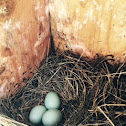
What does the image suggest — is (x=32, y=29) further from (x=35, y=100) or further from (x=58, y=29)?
(x=35, y=100)

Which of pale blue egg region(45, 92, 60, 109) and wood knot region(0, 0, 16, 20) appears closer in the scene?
wood knot region(0, 0, 16, 20)

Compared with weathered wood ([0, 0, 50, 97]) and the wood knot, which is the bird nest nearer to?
weathered wood ([0, 0, 50, 97])

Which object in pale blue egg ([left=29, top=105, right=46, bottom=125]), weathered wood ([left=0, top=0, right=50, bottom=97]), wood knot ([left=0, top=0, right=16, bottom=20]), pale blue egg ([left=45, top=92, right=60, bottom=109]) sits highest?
wood knot ([left=0, top=0, right=16, bottom=20])

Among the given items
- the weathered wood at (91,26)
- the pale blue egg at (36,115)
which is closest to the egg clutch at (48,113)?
the pale blue egg at (36,115)

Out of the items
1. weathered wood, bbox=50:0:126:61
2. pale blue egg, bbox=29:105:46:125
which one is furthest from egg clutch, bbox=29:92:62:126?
weathered wood, bbox=50:0:126:61

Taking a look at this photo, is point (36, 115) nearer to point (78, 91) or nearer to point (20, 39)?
point (78, 91)

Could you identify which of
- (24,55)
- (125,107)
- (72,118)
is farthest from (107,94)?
(24,55)

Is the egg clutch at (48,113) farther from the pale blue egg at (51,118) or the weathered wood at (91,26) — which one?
the weathered wood at (91,26)

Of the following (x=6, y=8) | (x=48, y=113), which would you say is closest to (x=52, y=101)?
(x=48, y=113)
